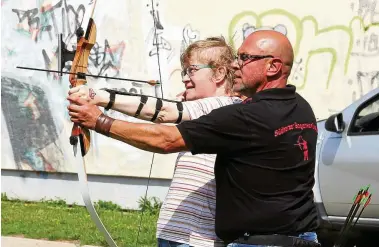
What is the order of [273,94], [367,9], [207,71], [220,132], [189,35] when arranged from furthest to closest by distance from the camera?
[189,35], [367,9], [207,71], [273,94], [220,132]

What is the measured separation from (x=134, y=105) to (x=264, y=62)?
671 mm

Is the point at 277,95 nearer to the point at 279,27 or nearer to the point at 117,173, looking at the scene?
the point at 279,27

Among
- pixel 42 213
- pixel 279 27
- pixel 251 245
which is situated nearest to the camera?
pixel 251 245

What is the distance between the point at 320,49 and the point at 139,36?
2266mm

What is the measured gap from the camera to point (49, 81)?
34.1 ft

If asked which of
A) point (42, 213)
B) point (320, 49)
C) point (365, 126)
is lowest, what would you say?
point (42, 213)

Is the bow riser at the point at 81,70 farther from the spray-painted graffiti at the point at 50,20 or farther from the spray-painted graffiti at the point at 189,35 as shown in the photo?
the spray-painted graffiti at the point at 50,20

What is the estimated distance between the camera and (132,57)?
987 centimetres

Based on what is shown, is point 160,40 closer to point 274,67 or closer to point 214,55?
point 214,55

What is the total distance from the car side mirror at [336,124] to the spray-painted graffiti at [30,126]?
171 inches

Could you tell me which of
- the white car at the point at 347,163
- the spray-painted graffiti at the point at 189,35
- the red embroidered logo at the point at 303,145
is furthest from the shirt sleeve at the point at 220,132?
the spray-painted graffiti at the point at 189,35

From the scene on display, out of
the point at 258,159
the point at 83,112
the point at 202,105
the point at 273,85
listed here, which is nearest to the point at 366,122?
the point at 202,105

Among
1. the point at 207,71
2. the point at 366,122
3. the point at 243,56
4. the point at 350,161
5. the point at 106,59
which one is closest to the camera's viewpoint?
the point at 243,56

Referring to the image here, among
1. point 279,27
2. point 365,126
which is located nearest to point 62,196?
point 279,27
